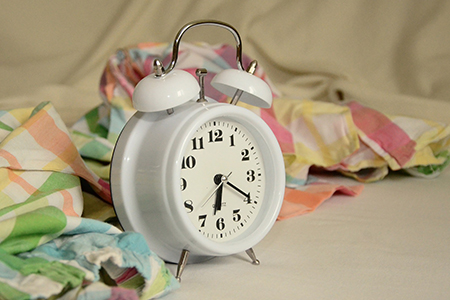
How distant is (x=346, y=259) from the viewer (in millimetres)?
875

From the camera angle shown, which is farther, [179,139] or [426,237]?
[426,237]

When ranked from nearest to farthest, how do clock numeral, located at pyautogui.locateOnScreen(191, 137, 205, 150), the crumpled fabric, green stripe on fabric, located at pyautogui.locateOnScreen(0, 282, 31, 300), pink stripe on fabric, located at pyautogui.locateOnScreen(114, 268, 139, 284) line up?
green stripe on fabric, located at pyautogui.locateOnScreen(0, 282, 31, 300) < pink stripe on fabric, located at pyautogui.locateOnScreen(114, 268, 139, 284) < clock numeral, located at pyautogui.locateOnScreen(191, 137, 205, 150) < the crumpled fabric

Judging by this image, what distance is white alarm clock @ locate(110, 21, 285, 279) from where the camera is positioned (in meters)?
0.76

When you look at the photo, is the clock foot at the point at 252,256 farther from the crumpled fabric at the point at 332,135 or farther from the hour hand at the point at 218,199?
the crumpled fabric at the point at 332,135

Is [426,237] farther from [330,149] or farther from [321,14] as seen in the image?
[321,14]

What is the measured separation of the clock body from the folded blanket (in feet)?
0.19

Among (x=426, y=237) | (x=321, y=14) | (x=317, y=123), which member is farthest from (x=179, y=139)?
(x=321, y=14)

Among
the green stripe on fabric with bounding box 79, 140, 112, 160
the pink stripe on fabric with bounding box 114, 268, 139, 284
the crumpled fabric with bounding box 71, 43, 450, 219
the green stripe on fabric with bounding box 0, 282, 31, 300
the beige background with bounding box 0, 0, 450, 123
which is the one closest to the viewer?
the green stripe on fabric with bounding box 0, 282, 31, 300

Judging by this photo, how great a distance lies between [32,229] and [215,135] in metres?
0.29

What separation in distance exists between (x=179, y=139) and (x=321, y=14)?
57.4 inches

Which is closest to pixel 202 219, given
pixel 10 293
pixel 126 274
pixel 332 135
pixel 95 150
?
pixel 126 274

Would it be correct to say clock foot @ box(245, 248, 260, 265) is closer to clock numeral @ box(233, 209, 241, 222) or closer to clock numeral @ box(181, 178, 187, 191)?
clock numeral @ box(233, 209, 241, 222)

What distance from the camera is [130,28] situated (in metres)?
2.14

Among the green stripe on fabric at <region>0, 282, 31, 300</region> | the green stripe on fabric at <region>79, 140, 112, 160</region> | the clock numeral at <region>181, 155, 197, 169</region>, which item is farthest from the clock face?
the green stripe on fabric at <region>79, 140, 112, 160</region>
